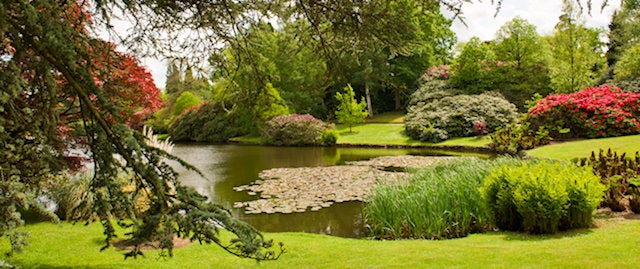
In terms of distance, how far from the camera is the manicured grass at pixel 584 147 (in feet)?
43.4

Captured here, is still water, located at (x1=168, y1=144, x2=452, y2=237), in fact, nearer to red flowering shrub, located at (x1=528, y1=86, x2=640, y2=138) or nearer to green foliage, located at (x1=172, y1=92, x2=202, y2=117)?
red flowering shrub, located at (x1=528, y1=86, x2=640, y2=138)

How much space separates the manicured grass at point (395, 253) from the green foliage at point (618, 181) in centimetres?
79

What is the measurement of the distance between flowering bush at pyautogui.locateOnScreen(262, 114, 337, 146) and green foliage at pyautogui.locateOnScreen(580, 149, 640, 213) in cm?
1796

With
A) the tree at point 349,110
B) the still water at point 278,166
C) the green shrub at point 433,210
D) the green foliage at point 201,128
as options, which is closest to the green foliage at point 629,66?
the still water at point 278,166

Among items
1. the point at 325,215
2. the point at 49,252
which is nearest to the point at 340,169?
the point at 325,215

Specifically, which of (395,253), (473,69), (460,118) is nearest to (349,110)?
(460,118)

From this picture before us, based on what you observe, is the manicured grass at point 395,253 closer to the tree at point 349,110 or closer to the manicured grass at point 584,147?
the manicured grass at point 584,147

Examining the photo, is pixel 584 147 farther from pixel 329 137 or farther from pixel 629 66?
pixel 329 137

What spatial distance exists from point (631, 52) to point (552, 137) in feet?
22.1

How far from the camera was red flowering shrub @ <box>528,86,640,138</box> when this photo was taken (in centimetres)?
1596

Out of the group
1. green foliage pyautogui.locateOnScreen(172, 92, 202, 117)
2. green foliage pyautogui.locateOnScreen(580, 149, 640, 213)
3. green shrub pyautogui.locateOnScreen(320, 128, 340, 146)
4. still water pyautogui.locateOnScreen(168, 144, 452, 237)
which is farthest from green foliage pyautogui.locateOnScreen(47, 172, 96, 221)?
green foliage pyautogui.locateOnScreen(172, 92, 202, 117)

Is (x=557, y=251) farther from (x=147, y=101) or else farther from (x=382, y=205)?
(x=147, y=101)

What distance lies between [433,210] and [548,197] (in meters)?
1.71

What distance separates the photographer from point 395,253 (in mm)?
4906
